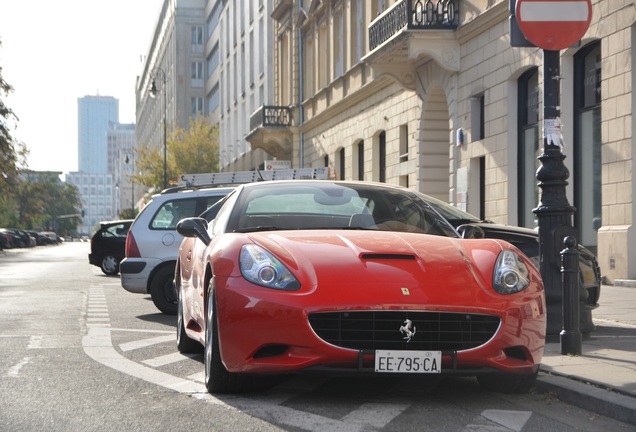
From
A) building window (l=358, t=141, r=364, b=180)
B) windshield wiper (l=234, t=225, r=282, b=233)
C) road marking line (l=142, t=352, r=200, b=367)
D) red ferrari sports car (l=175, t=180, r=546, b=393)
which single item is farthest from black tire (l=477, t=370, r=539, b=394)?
→ building window (l=358, t=141, r=364, b=180)

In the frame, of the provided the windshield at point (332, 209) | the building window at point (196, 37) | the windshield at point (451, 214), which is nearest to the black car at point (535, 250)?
the windshield at point (451, 214)

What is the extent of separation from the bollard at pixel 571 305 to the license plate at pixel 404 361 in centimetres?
240

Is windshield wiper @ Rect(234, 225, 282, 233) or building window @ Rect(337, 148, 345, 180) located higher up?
building window @ Rect(337, 148, 345, 180)

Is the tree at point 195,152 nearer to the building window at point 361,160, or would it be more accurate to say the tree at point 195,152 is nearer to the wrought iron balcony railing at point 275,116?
the wrought iron balcony railing at point 275,116

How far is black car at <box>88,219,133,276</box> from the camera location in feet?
96.1

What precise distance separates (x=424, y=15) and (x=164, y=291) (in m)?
13.9

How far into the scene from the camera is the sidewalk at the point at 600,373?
6164 millimetres

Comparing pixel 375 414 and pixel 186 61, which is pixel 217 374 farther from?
pixel 186 61

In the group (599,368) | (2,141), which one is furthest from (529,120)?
(2,141)

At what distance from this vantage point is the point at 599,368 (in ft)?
24.2

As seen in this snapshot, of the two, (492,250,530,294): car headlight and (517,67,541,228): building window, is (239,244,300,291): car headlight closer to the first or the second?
(492,250,530,294): car headlight

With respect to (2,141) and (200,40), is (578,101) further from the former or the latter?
(200,40)

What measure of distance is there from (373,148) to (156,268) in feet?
65.4

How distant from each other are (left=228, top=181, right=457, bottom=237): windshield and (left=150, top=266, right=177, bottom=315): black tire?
20.5 ft
